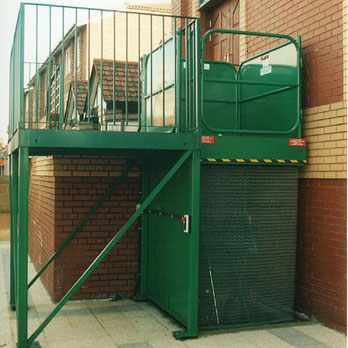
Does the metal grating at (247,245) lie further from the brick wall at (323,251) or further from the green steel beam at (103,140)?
the green steel beam at (103,140)

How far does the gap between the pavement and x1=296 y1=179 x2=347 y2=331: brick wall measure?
0.25 m

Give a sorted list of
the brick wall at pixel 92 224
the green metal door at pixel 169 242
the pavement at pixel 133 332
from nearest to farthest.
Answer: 1. the pavement at pixel 133 332
2. the green metal door at pixel 169 242
3. the brick wall at pixel 92 224

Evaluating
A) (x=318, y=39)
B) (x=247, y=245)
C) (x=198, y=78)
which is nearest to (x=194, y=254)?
(x=247, y=245)

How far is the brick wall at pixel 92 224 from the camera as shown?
708 centimetres

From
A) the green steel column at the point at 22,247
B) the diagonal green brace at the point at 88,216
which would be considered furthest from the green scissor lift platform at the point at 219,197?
the diagonal green brace at the point at 88,216

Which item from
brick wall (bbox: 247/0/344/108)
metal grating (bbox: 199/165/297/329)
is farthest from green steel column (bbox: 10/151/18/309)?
brick wall (bbox: 247/0/344/108)

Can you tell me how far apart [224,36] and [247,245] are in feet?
14.3

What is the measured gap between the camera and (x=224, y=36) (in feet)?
29.0

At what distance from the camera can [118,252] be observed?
23.8 feet

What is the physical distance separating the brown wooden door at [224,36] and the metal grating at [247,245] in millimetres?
3138

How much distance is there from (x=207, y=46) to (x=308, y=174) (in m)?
4.29

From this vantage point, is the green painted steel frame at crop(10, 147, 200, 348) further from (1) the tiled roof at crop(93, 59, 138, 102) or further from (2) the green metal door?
(1) the tiled roof at crop(93, 59, 138, 102)

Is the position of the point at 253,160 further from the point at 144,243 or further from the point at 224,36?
the point at 224,36

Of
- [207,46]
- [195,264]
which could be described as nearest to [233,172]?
[195,264]
